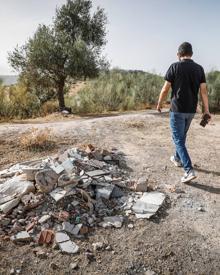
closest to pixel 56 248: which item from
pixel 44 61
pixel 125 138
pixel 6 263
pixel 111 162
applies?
pixel 6 263

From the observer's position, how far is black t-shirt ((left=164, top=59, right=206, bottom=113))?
498cm

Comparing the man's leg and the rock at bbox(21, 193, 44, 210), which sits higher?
the man's leg

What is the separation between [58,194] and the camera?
4.36 metres

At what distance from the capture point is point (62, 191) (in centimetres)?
442

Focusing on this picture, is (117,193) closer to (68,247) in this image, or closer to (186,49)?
(68,247)

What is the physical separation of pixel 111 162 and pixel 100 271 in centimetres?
A: 271

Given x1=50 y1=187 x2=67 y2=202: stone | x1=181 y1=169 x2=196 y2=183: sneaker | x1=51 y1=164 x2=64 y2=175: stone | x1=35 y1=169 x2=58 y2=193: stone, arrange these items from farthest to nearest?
1. x1=181 y1=169 x2=196 y2=183: sneaker
2. x1=51 y1=164 x2=64 y2=175: stone
3. x1=35 y1=169 x2=58 y2=193: stone
4. x1=50 y1=187 x2=67 y2=202: stone

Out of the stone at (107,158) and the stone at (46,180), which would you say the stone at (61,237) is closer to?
the stone at (46,180)

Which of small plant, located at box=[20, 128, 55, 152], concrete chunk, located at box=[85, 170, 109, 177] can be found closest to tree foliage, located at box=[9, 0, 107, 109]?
small plant, located at box=[20, 128, 55, 152]

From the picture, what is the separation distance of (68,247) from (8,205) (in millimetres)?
1056

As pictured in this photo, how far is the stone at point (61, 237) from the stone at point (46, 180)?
0.79m

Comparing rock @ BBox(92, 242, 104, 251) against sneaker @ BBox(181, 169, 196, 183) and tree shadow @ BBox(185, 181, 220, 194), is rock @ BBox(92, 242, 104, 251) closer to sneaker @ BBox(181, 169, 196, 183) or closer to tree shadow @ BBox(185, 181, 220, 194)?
sneaker @ BBox(181, 169, 196, 183)

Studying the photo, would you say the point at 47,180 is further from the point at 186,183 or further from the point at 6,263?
the point at 186,183

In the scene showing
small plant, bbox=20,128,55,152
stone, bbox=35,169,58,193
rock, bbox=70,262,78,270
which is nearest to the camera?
rock, bbox=70,262,78,270
